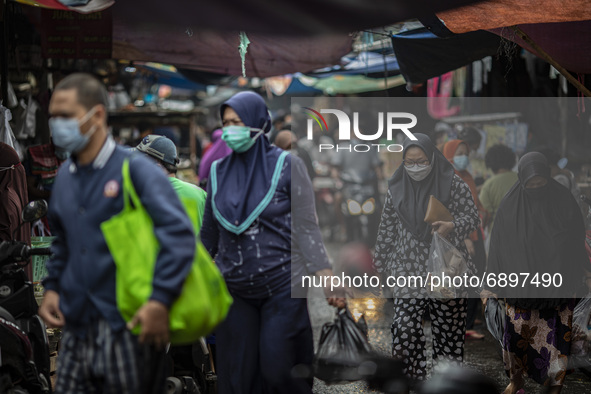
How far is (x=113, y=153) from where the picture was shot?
124 inches

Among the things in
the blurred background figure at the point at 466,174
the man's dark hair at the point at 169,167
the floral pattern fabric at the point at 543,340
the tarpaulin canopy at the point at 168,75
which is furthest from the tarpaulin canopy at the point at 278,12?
the tarpaulin canopy at the point at 168,75

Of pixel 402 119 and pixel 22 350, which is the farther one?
pixel 402 119

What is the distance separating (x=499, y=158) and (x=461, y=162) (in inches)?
20.8

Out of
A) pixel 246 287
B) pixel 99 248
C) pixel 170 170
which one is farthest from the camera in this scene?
pixel 170 170

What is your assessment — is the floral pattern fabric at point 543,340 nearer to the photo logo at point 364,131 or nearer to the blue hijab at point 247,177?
the photo logo at point 364,131

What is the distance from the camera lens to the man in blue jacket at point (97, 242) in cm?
300

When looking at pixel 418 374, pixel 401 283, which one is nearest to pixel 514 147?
pixel 401 283

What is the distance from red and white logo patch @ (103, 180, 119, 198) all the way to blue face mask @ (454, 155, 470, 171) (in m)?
3.05

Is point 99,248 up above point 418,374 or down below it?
above

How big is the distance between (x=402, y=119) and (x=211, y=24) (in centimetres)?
145

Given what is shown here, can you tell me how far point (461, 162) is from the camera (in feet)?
18.0

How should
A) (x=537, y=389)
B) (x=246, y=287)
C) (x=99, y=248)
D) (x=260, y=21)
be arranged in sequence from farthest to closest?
(x=537, y=389) → (x=260, y=21) → (x=246, y=287) → (x=99, y=248)

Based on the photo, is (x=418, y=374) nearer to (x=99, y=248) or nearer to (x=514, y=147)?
(x=514, y=147)

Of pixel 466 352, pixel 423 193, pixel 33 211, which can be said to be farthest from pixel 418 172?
pixel 466 352
